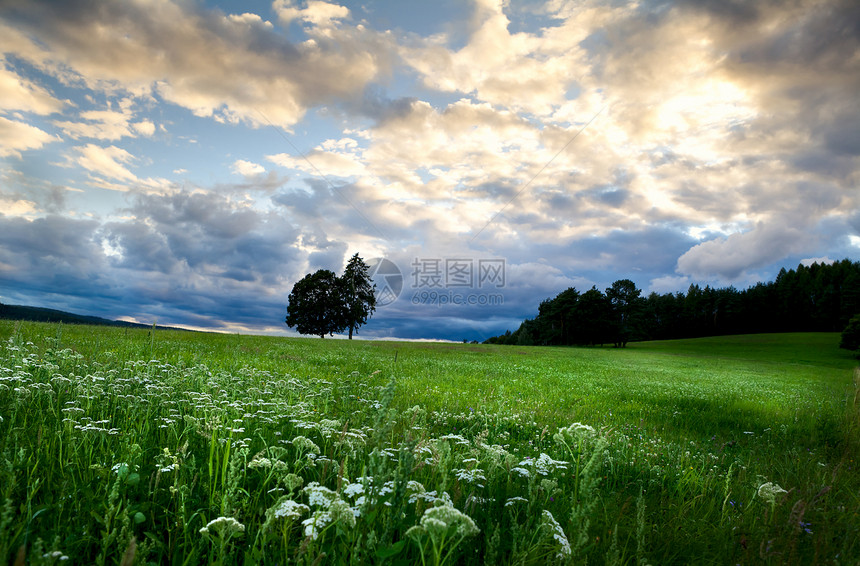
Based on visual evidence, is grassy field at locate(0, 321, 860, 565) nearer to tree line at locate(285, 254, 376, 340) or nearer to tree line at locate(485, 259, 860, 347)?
tree line at locate(285, 254, 376, 340)

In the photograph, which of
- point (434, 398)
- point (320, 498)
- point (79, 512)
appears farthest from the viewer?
point (434, 398)

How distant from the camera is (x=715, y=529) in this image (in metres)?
3.36

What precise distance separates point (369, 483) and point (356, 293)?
65349 millimetres

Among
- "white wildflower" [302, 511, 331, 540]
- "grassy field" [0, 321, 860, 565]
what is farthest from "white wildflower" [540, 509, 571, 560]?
"white wildflower" [302, 511, 331, 540]

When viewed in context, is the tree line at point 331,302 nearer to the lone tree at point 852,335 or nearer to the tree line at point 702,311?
the tree line at point 702,311

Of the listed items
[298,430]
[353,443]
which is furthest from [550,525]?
[298,430]

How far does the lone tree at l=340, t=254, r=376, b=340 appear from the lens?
65.4 m

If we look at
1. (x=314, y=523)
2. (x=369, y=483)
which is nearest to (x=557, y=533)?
(x=369, y=483)

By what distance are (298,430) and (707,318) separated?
13712cm

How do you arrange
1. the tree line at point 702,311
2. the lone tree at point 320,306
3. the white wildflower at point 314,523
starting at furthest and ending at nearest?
1. the tree line at point 702,311
2. the lone tree at point 320,306
3. the white wildflower at point 314,523

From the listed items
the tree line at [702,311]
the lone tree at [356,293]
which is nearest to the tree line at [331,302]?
the lone tree at [356,293]

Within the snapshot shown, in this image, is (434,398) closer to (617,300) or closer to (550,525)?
(550,525)

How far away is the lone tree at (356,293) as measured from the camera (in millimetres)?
65375

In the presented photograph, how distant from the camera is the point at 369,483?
2.23 meters
